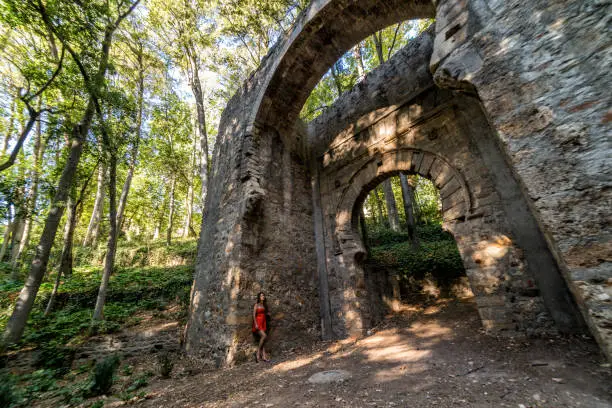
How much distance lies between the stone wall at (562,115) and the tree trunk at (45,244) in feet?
28.0

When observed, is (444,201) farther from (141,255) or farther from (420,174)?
(141,255)

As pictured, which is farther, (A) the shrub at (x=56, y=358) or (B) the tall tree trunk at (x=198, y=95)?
(B) the tall tree trunk at (x=198, y=95)

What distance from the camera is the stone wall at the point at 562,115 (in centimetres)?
→ 182

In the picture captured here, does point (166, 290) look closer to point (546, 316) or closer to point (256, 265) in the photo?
point (256, 265)

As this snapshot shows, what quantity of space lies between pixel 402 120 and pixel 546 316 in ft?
14.0

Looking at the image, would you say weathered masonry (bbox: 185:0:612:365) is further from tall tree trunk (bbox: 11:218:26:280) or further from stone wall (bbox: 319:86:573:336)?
tall tree trunk (bbox: 11:218:26:280)

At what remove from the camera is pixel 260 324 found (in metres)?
4.49

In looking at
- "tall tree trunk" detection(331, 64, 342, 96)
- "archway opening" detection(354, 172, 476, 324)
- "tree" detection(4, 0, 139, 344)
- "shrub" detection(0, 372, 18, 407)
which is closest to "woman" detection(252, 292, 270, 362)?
"archway opening" detection(354, 172, 476, 324)

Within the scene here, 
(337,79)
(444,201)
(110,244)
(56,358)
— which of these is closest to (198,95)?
(337,79)

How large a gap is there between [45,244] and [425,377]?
8063mm

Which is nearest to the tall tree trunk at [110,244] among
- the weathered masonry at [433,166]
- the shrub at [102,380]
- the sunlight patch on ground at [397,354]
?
the weathered masonry at [433,166]

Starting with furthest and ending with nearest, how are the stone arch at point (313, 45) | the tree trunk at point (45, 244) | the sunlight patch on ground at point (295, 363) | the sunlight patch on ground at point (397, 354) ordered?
the tree trunk at point (45, 244)
the stone arch at point (313, 45)
the sunlight patch on ground at point (295, 363)
the sunlight patch on ground at point (397, 354)

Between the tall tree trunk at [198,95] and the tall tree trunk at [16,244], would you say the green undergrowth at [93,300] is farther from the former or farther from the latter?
the tall tree trunk at [198,95]

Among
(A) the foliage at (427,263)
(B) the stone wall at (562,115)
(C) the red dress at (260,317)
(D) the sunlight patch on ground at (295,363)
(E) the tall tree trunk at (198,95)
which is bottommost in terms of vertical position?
(D) the sunlight patch on ground at (295,363)
